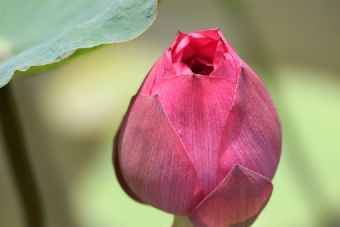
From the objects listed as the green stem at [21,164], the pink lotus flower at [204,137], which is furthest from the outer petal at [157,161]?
the green stem at [21,164]

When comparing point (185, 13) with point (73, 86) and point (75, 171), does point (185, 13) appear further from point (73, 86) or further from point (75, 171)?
point (75, 171)

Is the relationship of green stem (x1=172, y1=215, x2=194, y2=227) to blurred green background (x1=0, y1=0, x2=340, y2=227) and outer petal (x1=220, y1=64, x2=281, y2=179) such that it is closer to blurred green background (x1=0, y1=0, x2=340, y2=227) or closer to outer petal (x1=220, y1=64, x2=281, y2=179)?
outer petal (x1=220, y1=64, x2=281, y2=179)

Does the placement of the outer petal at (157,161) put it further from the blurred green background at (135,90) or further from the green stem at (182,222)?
the blurred green background at (135,90)

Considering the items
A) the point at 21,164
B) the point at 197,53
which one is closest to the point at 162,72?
the point at 197,53

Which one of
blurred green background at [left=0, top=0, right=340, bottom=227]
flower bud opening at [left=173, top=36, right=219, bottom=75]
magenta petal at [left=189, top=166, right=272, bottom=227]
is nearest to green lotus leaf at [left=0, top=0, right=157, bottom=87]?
flower bud opening at [left=173, top=36, right=219, bottom=75]

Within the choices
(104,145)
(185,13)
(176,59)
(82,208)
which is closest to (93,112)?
(104,145)

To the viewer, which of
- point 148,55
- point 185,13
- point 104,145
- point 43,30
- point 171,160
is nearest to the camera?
point 171,160
